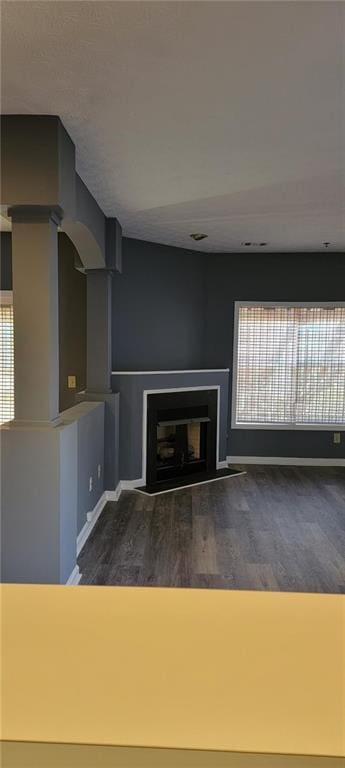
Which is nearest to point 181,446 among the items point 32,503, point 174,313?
point 174,313

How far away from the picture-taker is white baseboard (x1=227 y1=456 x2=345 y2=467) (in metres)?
5.83

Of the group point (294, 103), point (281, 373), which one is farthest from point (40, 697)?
point (281, 373)

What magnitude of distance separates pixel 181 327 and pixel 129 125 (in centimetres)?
328

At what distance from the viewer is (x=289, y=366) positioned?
5.76 meters

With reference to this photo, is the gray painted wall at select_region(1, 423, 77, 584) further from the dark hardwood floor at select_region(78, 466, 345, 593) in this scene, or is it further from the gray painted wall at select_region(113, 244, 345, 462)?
the gray painted wall at select_region(113, 244, 345, 462)

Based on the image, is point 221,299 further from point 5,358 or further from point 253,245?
point 5,358

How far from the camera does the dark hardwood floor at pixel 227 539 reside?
2969 mm

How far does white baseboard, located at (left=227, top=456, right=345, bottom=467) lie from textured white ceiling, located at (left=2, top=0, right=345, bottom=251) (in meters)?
3.29

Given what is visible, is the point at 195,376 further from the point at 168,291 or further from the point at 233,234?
the point at 233,234

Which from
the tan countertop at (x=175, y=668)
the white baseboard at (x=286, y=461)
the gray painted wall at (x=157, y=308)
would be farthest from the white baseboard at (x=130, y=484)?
the tan countertop at (x=175, y=668)

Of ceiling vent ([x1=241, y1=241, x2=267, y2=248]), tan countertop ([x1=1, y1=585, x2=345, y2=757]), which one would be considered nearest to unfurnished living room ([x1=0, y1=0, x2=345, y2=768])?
tan countertop ([x1=1, y1=585, x2=345, y2=757])

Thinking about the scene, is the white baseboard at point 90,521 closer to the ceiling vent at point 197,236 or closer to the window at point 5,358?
the window at point 5,358

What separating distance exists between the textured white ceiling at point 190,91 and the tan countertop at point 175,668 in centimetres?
174

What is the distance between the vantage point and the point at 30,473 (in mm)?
2449
